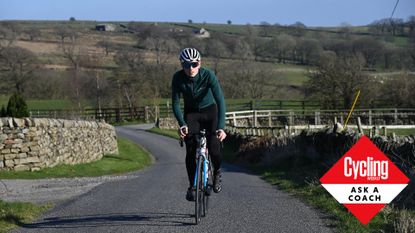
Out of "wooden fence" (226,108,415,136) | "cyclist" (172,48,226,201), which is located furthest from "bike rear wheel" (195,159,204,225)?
"wooden fence" (226,108,415,136)

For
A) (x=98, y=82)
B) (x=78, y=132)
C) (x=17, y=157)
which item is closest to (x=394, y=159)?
(x=17, y=157)

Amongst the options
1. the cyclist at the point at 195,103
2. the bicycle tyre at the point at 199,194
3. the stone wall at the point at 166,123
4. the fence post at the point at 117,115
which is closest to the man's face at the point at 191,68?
the cyclist at the point at 195,103

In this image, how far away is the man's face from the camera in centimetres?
826

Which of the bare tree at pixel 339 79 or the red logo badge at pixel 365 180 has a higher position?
the bare tree at pixel 339 79

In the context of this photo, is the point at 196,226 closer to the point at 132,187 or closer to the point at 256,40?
the point at 132,187

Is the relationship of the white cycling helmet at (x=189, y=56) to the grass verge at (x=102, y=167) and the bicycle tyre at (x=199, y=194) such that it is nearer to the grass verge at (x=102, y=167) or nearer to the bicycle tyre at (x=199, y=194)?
the bicycle tyre at (x=199, y=194)

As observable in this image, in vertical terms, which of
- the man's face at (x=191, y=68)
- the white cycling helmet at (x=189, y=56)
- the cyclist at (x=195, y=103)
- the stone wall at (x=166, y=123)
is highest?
the white cycling helmet at (x=189, y=56)

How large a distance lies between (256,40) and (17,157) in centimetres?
9395

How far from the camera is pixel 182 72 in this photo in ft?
27.8

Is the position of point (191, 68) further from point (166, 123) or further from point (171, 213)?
point (166, 123)

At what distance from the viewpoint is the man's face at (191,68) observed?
27.1ft

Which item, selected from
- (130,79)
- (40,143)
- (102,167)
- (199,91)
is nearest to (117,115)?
(130,79)

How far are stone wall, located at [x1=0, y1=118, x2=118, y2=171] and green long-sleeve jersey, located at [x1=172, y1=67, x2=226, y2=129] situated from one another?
11.5 metres

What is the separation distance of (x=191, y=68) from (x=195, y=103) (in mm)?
478
